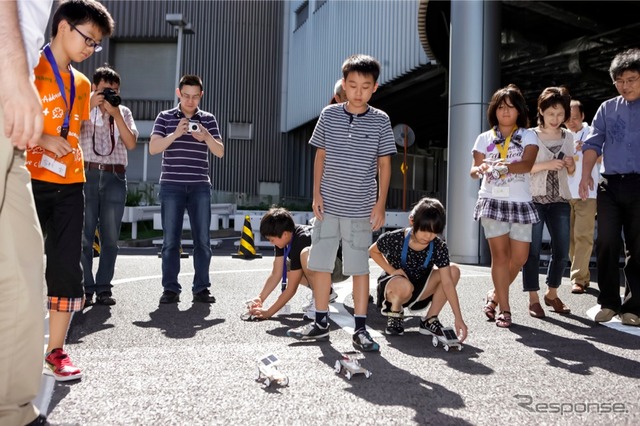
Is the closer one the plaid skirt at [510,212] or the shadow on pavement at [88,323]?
the shadow on pavement at [88,323]

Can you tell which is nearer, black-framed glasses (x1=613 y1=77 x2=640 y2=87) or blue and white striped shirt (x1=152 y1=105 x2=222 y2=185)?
black-framed glasses (x1=613 y1=77 x2=640 y2=87)

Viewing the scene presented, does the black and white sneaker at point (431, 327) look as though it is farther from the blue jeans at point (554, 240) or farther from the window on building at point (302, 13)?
the window on building at point (302, 13)

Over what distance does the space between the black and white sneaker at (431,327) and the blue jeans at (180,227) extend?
6.70ft

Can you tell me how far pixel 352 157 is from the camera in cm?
363

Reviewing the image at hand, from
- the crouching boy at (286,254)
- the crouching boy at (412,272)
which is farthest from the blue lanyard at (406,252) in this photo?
the crouching boy at (286,254)

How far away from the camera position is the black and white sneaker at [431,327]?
357 centimetres

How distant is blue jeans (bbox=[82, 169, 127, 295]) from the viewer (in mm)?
4652

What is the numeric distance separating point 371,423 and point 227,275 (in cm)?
513

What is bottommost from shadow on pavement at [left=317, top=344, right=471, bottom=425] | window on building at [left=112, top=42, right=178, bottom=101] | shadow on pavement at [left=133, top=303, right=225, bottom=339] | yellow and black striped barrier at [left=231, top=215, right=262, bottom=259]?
shadow on pavement at [left=133, top=303, right=225, bottom=339]

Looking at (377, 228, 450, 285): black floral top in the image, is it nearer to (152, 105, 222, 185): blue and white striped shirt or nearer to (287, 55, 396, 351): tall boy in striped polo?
(287, 55, 396, 351): tall boy in striped polo

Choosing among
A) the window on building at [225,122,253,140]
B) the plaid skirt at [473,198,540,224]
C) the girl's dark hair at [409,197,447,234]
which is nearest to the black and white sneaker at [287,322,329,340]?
the girl's dark hair at [409,197,447,234]

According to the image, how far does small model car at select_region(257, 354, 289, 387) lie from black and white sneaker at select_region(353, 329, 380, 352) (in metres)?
0.77

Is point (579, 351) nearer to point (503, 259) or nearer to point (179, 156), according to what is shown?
point (503, 259)

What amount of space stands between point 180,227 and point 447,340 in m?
2.63
